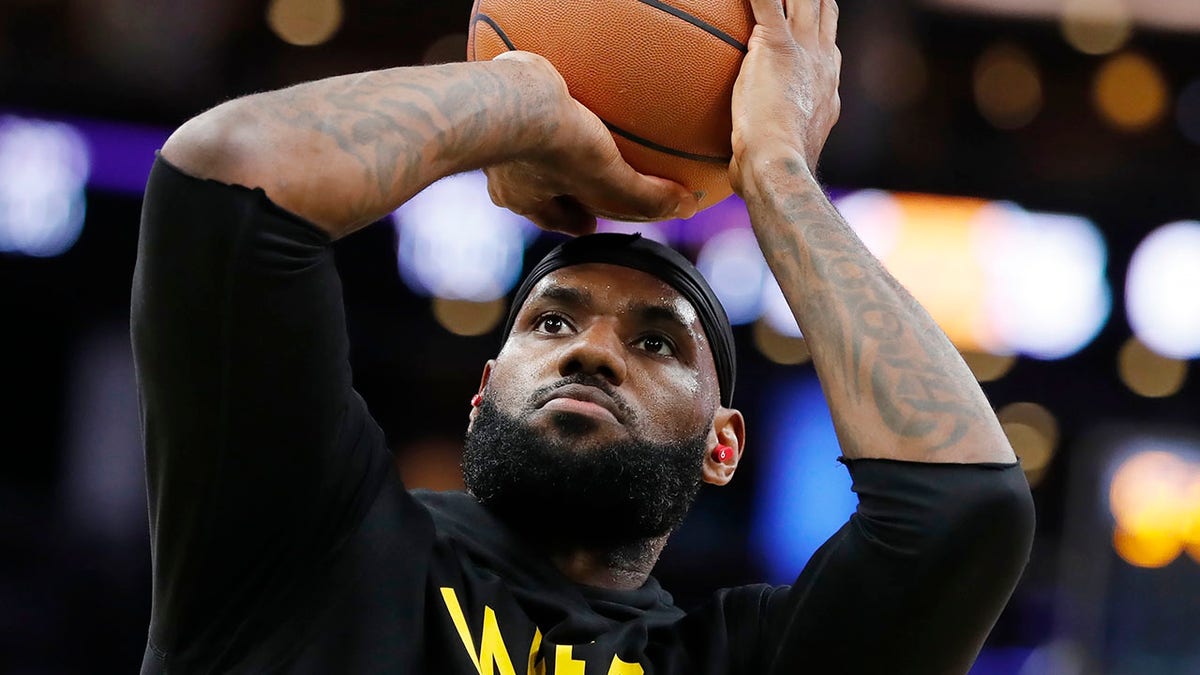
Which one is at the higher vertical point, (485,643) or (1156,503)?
(485,643)

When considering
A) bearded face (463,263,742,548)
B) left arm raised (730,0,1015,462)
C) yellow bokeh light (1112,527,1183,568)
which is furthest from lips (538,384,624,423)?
yellow bokeh light (1112,527,1183,568)

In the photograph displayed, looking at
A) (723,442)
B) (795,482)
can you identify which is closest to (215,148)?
(723,442)

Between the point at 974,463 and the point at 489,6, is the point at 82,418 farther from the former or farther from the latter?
the point at 974,463

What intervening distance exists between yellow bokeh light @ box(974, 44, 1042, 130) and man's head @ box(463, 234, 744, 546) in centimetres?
823

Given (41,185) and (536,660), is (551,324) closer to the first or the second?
(536,660)

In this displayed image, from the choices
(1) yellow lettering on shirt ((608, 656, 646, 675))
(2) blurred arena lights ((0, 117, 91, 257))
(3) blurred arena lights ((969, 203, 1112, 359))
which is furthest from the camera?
(3) blurred arena lights ((969, 203, 1112, 359))

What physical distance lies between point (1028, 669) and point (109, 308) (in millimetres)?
6578

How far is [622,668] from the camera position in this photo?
257 centimetres

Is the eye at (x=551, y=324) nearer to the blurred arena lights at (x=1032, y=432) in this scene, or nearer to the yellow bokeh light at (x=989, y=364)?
the yellow bokeh light at (x=989, y=364)

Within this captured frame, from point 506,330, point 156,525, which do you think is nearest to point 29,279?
point 506,330

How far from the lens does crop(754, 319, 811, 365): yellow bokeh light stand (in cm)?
978

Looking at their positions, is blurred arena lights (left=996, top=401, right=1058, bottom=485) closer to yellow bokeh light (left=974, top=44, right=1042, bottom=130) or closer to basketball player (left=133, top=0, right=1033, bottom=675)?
yellow bokeh light (left=974, top=44, right=1042, bottom=130)

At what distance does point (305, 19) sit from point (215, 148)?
7.74m

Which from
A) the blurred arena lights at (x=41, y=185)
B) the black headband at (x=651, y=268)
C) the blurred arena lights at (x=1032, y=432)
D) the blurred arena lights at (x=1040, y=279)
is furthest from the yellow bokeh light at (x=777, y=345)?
the black headband at (x=651, y=268)
